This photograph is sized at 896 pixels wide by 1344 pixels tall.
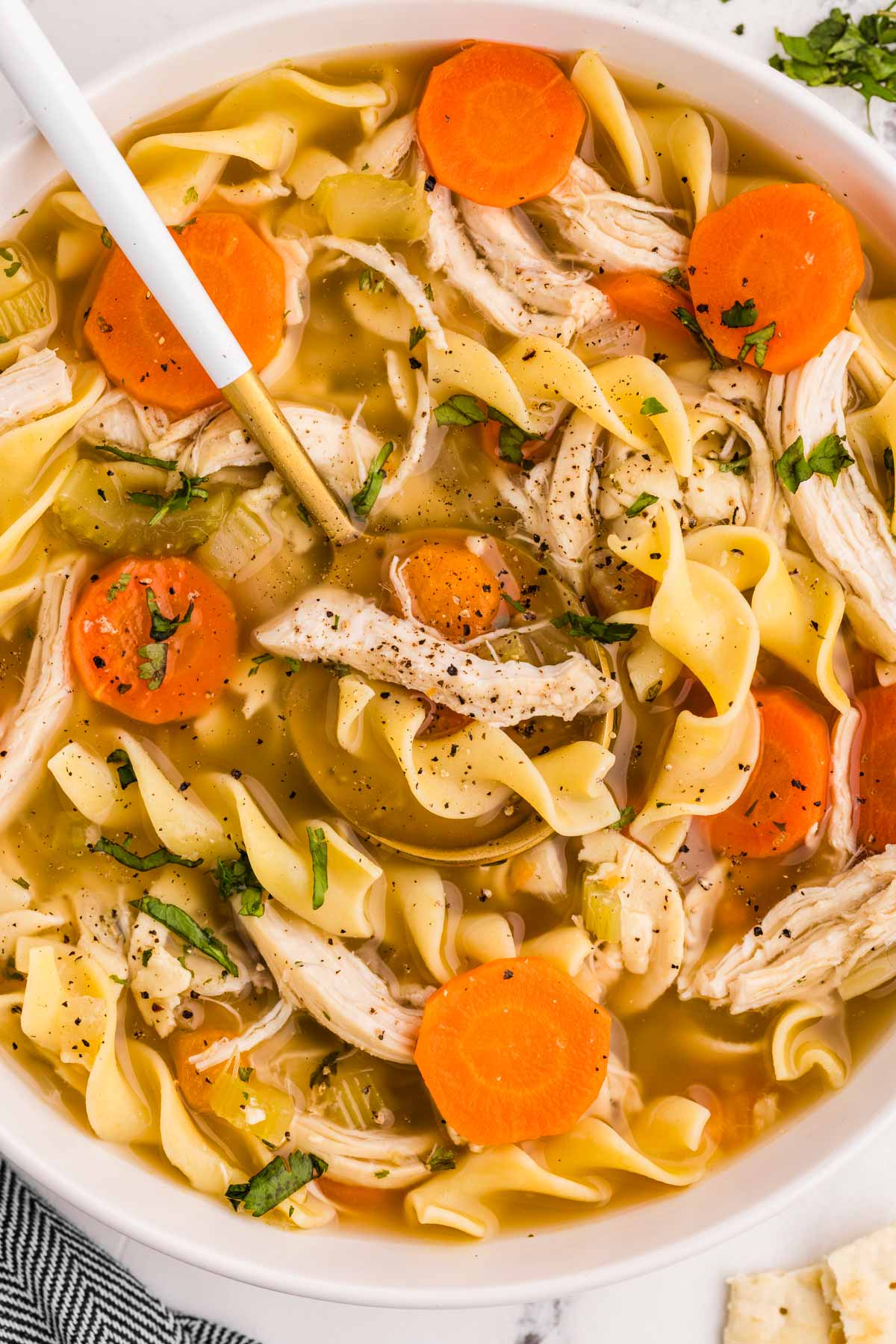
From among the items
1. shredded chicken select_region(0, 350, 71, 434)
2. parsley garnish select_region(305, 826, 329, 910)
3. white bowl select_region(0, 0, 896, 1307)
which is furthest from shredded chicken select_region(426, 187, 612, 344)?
parsley garnish select_region(305, 826, 329, 910)

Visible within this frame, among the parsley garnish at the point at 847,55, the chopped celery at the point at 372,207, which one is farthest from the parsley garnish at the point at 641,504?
the parsley garnish at the point at 847,55

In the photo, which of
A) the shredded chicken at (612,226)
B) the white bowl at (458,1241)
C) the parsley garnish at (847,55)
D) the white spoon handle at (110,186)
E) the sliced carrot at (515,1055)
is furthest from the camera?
the parsley garnish at (847,55)

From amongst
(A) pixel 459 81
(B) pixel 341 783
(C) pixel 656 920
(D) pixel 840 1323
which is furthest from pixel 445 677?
(D) pixel 840 1323

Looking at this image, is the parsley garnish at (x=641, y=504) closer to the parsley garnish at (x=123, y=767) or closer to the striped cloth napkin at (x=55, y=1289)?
the parsley garnish at (x=123, y=767)

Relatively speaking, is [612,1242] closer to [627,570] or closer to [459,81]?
[627,570]

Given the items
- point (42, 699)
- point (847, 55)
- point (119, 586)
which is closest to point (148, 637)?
point (119, 586)
